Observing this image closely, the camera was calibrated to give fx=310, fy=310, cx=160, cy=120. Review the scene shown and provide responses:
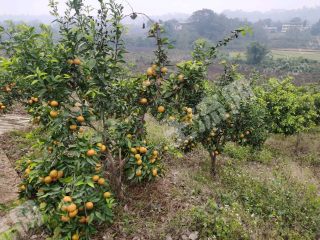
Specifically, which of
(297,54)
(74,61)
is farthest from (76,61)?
(297,54)

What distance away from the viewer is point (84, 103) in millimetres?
3586

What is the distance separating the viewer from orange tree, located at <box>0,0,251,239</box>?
10.6 feet

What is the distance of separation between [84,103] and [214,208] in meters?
2.30

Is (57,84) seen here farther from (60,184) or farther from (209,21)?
(209,21)

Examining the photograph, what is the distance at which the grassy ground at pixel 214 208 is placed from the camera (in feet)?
12.9

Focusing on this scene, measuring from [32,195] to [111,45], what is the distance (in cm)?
213

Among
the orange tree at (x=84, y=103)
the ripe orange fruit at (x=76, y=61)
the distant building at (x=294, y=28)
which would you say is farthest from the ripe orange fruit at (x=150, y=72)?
the distant building at (x=294, y=28)

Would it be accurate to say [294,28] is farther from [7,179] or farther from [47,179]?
[47,179]

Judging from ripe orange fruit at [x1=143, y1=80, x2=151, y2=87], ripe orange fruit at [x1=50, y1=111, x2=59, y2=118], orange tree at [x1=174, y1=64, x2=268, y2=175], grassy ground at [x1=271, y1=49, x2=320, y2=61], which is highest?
ripe orange fruit at [x1=143, y1=80, x2=151, y2=87]

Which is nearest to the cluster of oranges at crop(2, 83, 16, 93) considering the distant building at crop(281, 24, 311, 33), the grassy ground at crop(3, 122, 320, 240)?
the grassy ground at crop(3, 122, 320, 240)

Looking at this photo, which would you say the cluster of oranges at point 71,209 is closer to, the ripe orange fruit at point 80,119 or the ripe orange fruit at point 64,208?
the ripe orange fruit at point 64,208

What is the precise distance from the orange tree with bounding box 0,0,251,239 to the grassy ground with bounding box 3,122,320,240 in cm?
45

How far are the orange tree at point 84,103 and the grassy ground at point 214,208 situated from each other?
1.49 ft

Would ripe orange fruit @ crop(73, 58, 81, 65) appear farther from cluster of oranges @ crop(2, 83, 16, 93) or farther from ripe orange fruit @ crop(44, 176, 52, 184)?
cluster of oranges @ crop(2, 83, 16, 93)
